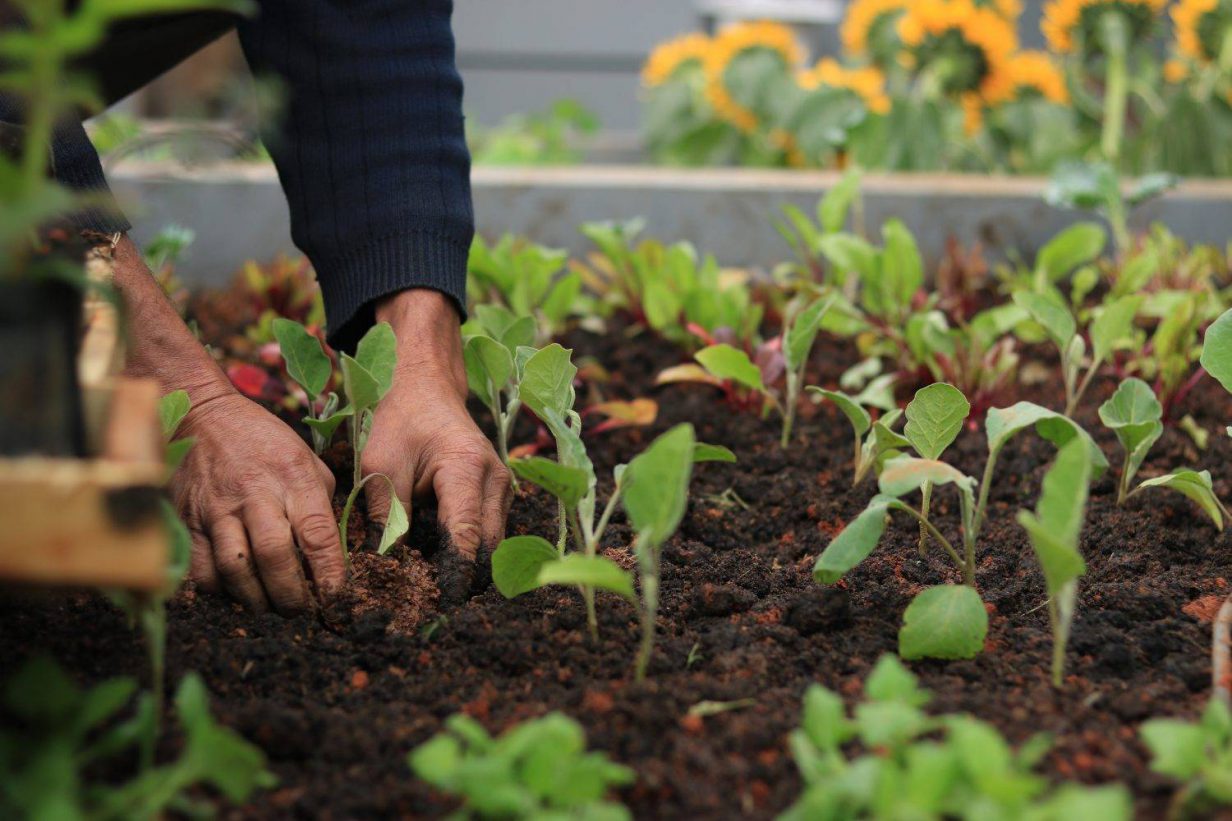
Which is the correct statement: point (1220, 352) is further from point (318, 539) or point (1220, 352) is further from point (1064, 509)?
point (318, 539)

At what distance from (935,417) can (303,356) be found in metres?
0.70

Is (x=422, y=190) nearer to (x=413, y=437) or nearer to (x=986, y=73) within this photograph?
(x=413, y=437)

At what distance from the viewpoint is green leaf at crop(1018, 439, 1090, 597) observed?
2.89 feet

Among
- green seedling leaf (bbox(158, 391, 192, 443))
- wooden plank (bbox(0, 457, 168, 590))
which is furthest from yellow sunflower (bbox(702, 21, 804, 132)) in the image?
wooden plank (bbox(0, 457, 168, 590))

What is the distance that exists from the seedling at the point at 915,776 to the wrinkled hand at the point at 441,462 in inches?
20.3

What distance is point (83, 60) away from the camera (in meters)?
1.68

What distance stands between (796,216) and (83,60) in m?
1.20

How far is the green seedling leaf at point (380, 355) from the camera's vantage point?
3.96 feet

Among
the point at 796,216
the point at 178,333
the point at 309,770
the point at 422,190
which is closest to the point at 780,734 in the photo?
the point at 309,770

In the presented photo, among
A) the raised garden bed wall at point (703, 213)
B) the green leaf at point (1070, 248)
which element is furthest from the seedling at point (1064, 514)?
the raised garden bed wall at point (703, 213)

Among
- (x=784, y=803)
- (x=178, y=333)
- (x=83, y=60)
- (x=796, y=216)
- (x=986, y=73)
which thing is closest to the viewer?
(x=784, y=803)

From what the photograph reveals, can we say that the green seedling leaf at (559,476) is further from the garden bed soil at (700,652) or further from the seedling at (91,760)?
the seedling at (91,760)

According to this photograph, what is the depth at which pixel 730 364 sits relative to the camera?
1623 millimetres

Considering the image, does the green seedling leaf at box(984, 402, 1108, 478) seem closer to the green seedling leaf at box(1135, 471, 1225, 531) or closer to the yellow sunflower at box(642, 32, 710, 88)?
the green seedling leaf at box(1135, 471, 1225, 531)
